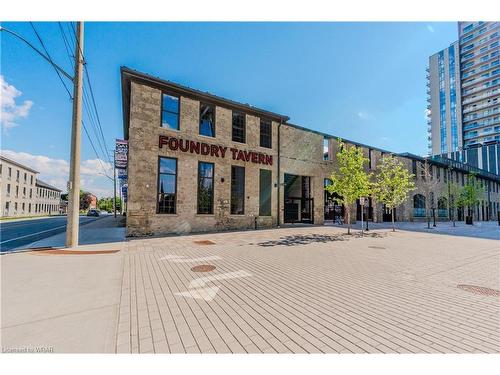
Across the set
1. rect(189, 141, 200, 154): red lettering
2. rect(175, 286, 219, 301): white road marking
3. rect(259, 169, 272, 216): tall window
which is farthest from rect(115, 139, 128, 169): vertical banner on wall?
rect(175, 286, 219, 301): white road marking

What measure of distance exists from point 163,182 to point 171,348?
13.0 m

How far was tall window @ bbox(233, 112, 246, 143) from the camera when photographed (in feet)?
60.7

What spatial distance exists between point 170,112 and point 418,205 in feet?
115

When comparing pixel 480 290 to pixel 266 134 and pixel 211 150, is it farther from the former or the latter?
pixel 266 134

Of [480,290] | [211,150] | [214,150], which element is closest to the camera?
[480,290]

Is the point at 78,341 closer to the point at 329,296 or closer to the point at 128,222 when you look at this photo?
the point at 329,296

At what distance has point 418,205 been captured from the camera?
33344 mm

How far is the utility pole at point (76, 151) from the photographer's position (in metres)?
9.91

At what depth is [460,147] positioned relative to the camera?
273 feet

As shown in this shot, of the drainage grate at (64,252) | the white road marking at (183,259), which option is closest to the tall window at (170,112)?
the drainage grate at (64,252)

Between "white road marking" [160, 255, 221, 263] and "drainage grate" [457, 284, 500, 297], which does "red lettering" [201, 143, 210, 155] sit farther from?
"drainage grate" [457, 284, 500, 297]

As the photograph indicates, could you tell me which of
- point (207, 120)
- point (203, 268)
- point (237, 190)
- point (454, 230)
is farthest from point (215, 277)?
point (454, 230)

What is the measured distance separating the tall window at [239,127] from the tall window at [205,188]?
11.0ft

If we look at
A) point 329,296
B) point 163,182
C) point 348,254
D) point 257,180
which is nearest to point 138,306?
point 329,296
